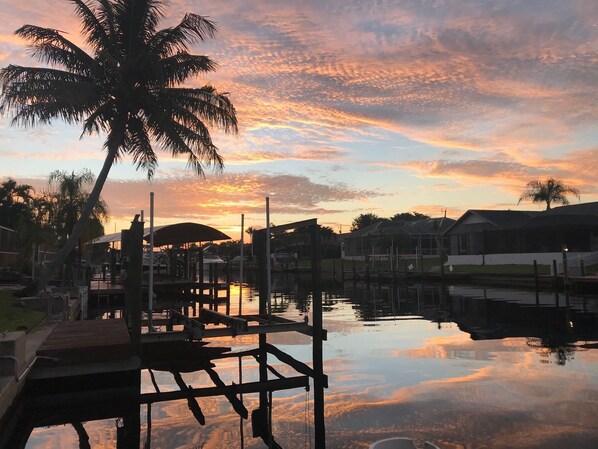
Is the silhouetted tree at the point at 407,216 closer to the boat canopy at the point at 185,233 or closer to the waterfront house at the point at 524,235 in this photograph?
the waterfront house at the point at 524,235

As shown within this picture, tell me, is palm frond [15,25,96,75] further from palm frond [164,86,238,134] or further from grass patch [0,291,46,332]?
grass patch [0,291,46,332]

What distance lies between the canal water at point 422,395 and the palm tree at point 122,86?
9.14m

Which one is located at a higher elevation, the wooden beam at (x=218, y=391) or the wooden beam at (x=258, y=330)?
the wooden beam at (x=258, y=330)

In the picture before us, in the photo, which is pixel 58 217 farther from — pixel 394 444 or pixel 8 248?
pixel 394 444

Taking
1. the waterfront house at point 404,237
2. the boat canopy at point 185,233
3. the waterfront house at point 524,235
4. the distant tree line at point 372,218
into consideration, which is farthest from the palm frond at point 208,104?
the distant tree line at point 372,218

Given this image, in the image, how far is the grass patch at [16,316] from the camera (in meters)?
13.1

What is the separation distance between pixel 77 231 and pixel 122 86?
5894 millimetres

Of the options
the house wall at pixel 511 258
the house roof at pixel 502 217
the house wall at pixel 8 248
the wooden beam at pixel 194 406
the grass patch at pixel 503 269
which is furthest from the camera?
the house roof at pixel 502 217

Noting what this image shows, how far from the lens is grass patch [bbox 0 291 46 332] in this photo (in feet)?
43.0

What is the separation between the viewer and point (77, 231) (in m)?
20.3

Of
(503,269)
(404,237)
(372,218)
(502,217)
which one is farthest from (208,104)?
(372,218)

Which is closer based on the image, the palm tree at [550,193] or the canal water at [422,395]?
A: the canal water at [422,395]

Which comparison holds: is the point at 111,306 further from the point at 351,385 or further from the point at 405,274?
the point at 405,274

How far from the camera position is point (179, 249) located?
40094mm
